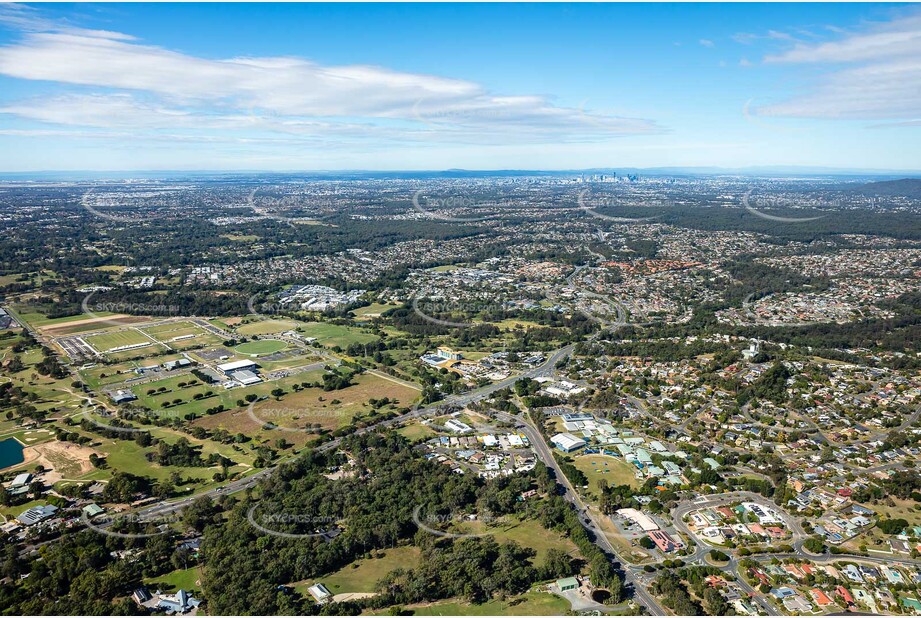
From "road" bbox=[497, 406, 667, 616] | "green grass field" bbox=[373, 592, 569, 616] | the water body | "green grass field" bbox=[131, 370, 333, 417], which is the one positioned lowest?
"green grass field" bbox=[373, 592, 569, 616]

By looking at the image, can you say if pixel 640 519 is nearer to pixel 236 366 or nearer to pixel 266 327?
pixel 236 366

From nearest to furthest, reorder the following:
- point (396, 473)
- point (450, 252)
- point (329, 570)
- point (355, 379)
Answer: point (329, 570)
point (396, 473)
point (355, 379)
point (450, 252)

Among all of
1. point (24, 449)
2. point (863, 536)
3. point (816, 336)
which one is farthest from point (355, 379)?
point (816, 336)

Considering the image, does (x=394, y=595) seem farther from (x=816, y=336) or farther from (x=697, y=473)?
(x=816, y=336)

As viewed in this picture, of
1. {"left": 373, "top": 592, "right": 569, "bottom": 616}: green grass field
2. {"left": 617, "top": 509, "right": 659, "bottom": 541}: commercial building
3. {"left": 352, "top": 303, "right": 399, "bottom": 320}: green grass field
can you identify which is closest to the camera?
{"left": 373, "top": 592, "right": 569, "bottom": 616}: green grass field

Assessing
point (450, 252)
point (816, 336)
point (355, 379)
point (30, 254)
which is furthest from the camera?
point (450, 252)

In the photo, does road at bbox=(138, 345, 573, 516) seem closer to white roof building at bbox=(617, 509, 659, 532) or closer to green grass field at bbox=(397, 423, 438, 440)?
green grass field at bbox=(397, 423, 438, 440)

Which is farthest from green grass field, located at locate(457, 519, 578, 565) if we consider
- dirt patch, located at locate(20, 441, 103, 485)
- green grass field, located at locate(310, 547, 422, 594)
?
dirt patch, located at locate(20, 441, 103, 485)
